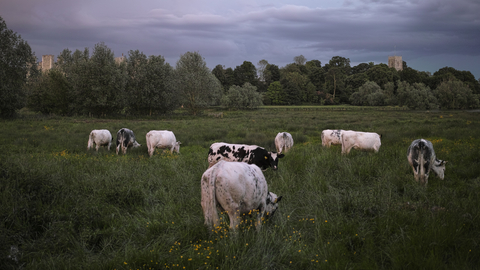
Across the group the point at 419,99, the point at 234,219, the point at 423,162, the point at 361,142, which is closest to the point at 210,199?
the point at 234,219

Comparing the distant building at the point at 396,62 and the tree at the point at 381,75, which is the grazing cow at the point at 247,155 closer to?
the tree at the point at 381,75

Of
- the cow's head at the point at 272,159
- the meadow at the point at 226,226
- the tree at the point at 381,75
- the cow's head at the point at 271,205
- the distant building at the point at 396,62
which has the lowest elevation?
the meadow at the point at 226,226

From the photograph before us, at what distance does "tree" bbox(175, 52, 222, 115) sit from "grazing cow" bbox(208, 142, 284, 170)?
138 feet

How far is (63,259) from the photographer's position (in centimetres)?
428

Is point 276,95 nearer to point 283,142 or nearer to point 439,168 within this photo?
point 283,142

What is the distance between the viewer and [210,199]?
4641 mm

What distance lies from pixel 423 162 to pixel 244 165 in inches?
248

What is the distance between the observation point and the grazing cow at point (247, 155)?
9.33m

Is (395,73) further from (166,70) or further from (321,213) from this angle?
(321,213)

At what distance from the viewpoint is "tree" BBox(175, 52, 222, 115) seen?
55125mm

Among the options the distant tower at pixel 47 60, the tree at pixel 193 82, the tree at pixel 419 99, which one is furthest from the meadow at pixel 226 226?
the distant tower at pixel 47 60

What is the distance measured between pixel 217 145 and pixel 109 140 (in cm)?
839

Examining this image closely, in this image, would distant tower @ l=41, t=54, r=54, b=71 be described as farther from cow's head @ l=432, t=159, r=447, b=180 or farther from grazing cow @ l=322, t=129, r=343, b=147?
cow's head @ l=432, t=159, r=447, b=180

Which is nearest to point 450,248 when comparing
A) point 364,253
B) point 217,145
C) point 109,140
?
point 364,253
